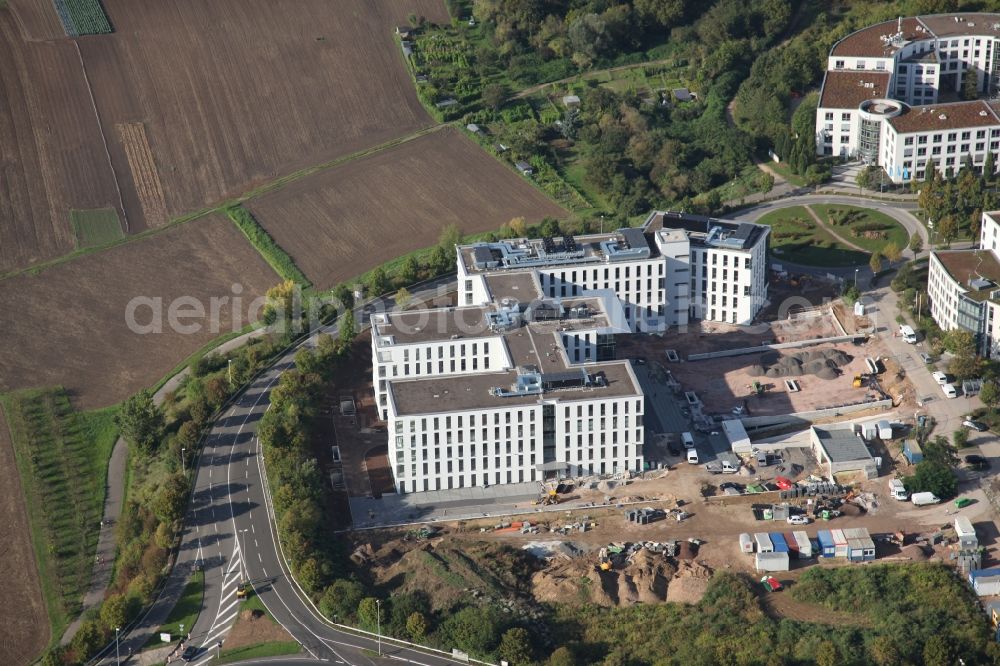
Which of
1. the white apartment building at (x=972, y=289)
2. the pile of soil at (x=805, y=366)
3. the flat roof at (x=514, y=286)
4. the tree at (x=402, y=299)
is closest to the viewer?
the white apartment building at (x=972, y=289)

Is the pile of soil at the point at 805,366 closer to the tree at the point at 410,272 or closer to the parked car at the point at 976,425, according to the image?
the parked car at the point at 976,425

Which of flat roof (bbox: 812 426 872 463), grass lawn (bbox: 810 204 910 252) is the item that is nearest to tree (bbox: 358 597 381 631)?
flat roof (bbox: 812 426 872 463)

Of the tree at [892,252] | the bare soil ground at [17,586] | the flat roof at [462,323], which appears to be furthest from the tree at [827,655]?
the tree at [892,252]

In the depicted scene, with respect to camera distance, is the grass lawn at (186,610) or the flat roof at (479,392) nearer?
the grass lawn at (186,610)

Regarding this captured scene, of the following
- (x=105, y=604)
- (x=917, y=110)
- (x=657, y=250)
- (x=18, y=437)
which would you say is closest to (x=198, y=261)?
(x=18, y=437)

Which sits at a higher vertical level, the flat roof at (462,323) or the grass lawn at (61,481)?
the flat roof at (462,323)

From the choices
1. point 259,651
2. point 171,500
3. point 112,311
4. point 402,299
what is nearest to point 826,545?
point 259,651

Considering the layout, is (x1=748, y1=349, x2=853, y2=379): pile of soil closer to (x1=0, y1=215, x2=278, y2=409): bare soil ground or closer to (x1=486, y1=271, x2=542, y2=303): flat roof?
(x1=486, y1=271, x2=542, y2=303): flat roof

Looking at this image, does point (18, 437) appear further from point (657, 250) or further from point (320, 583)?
point (657, 250)
